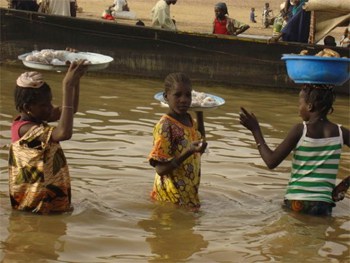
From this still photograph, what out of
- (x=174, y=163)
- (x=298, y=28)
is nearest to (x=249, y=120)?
(x=174, y=163)

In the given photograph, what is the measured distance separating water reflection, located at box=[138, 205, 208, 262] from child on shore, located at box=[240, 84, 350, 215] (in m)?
0.73

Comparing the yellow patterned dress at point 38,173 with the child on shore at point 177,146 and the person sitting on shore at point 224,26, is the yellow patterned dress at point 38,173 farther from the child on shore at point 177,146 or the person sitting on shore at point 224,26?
the person sitting on shore at point 224,26

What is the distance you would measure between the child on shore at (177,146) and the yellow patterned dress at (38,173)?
2.19 ft

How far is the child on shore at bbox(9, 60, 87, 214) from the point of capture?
5125 millimetres

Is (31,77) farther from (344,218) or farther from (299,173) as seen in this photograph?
(344,218)

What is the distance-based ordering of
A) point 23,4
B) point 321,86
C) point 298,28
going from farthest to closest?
point 23,4
point 298,28
point 321,86

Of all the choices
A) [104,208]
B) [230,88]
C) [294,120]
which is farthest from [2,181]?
[230,88]

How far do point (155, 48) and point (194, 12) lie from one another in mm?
15251

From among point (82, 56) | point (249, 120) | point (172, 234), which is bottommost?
A: point (172, 234)

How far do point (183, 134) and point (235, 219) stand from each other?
0.87 meters

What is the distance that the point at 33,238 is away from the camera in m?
5.30

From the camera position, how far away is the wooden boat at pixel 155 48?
13.4 metres

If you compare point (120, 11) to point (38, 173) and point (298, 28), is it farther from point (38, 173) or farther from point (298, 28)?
point (38, 173)

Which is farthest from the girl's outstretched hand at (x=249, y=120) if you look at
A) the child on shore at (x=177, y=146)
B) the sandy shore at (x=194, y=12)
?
the sandy shore at (x=194, y=12)
